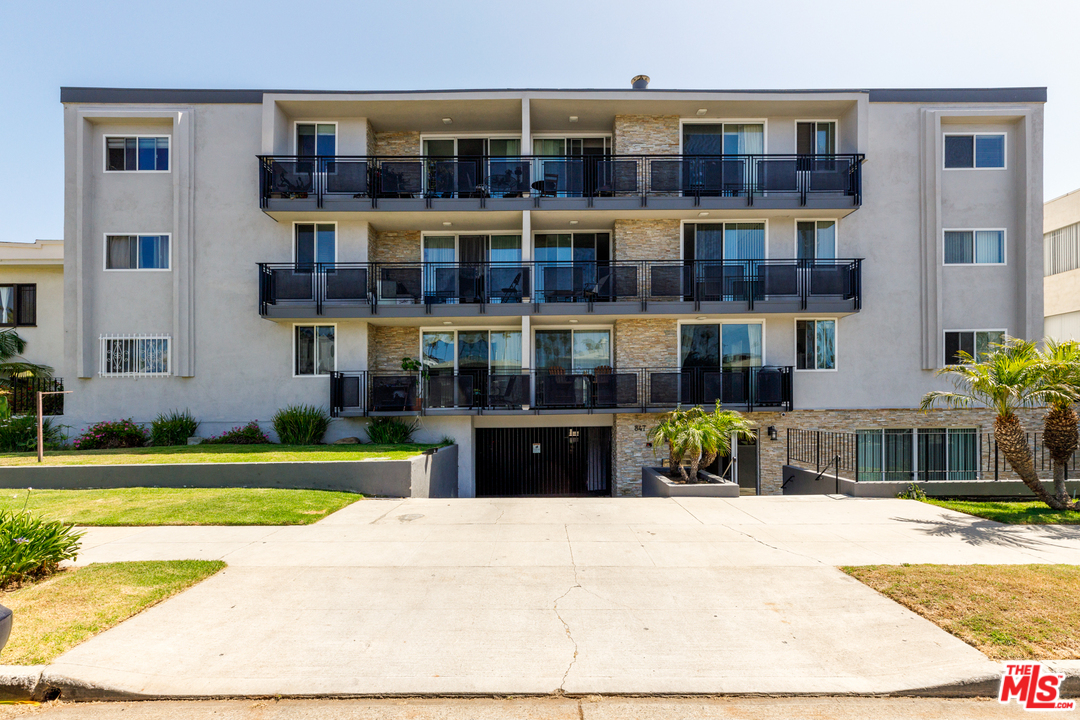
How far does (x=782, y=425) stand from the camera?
1666 centimetres

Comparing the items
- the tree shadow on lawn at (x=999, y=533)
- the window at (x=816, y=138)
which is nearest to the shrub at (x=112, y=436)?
the tree shadow on lawn at (x=999, y=533)

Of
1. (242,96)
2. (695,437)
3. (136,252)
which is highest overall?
(242,96)

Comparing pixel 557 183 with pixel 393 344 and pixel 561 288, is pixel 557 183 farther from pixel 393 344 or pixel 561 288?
pixel 393 344

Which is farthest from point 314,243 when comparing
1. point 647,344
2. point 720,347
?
point 720,347

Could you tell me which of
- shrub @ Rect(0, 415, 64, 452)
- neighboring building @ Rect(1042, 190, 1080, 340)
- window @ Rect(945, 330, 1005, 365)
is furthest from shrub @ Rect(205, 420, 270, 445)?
neighboring building @ Rect(1042, 190, 1080, 340)

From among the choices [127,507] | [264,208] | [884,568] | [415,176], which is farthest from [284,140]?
[884,568]

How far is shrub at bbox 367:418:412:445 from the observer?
15.9m

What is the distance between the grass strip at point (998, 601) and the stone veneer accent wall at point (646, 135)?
44.4 ft

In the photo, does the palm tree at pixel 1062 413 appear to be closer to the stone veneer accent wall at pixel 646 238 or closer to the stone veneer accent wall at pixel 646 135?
the stone veneer accent wall at pixel 646 238

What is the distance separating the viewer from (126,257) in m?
17.2

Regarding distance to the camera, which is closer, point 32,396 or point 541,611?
point 541,611

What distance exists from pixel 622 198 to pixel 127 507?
532 inches

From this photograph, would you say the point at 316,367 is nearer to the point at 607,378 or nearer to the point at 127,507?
the point at 127,507

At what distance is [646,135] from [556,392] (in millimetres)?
8208
